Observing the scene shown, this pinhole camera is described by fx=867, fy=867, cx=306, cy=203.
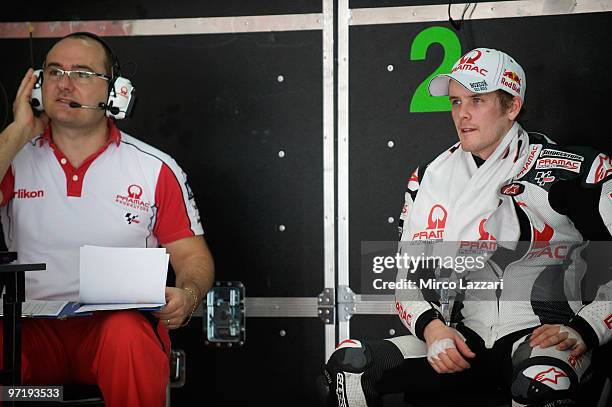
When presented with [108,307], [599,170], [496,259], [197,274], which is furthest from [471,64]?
[108,307]

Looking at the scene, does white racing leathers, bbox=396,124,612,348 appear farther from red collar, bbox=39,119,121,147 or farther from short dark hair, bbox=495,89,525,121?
red collar, bbox=39,119,121,147

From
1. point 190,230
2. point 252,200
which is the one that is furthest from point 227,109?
point 190,230

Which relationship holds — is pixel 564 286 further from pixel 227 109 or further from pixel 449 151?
pixel 227 109

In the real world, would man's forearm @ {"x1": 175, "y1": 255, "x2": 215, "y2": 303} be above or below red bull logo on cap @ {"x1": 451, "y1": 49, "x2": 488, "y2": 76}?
below

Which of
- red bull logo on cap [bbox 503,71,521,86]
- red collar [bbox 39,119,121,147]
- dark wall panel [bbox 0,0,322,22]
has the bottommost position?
red collar [bbox 39,119,121,147]

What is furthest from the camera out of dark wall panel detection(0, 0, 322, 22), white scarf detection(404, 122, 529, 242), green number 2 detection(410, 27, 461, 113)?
dark wall panel detection(0, 0, 322, 22)

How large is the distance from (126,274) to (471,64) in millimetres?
1276

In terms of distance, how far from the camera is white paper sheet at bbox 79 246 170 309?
2477 millimetres

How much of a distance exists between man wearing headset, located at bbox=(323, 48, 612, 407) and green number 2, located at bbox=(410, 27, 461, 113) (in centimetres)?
33

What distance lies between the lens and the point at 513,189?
2727 millimetres

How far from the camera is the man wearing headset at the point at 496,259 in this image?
2.49 meters

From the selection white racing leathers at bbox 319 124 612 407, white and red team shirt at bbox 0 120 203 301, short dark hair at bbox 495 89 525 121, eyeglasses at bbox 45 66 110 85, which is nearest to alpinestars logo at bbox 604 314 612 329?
white racing leathers at bbox 319 124 612 407

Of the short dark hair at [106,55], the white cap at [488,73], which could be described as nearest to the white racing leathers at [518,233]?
the white cap at [488,73]

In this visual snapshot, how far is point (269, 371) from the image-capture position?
3.42 m
